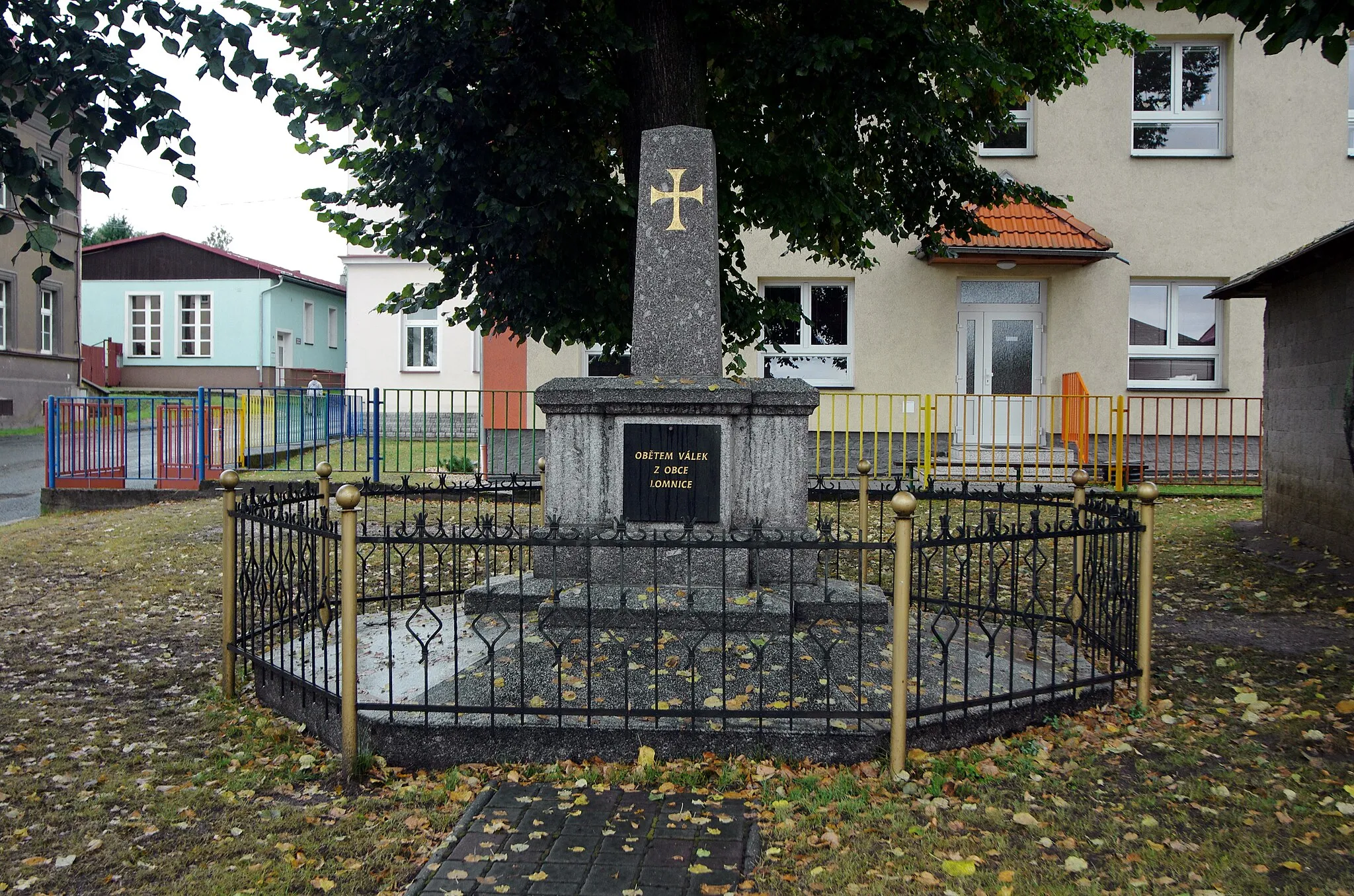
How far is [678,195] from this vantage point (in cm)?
670

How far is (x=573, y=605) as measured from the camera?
18.5 ft

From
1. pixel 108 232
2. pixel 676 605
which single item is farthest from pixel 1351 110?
pixel 108 232

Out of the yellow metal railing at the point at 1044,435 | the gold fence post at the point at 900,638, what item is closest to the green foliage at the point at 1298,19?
the gold fence post at the point at 900,638

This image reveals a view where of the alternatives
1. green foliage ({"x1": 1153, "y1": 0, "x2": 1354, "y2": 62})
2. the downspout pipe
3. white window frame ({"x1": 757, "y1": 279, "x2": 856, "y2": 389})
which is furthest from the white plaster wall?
green foliage ({"x1": 1153, "y1": 0, "x2": 1354, "y2": 62})

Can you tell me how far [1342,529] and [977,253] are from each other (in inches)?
273

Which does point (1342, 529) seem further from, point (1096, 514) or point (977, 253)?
point (977, 253)

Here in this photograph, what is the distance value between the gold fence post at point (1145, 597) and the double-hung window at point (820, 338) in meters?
10.8

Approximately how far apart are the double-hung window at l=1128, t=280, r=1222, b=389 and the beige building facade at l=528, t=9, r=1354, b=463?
24mm

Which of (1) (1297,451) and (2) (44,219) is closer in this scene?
(2) (44,219)

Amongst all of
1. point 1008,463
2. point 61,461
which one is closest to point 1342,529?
point 1008,463

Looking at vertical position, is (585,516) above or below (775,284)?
below

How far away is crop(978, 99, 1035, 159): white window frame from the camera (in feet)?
52.3

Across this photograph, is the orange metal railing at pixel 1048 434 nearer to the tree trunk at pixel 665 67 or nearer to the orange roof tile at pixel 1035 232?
the orange roof tile at pixel 1035 232

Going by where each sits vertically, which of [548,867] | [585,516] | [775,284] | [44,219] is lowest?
[548,867]
